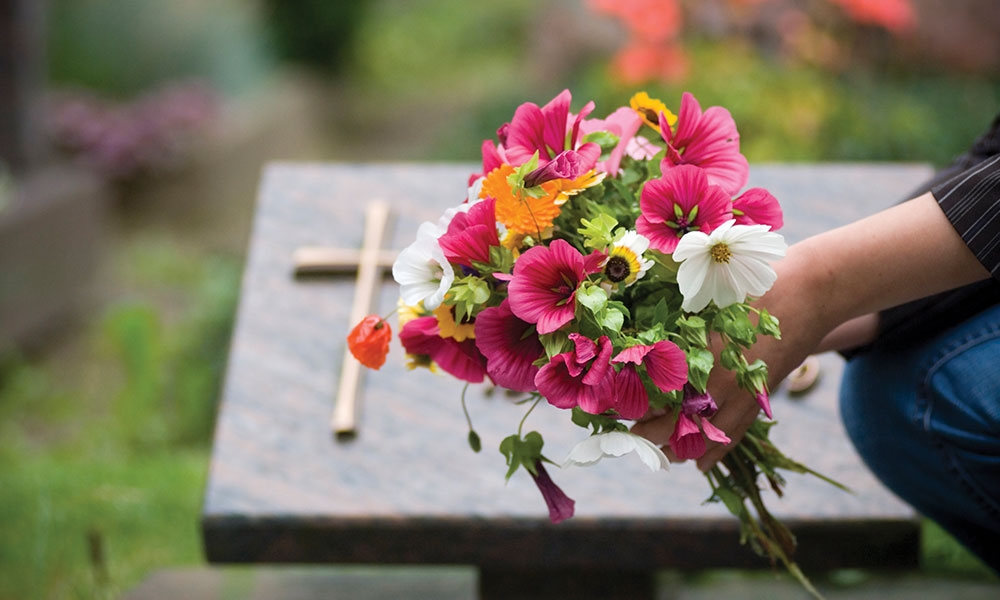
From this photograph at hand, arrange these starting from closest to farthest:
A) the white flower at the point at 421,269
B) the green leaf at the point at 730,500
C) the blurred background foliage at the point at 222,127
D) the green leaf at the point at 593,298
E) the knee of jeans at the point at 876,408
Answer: the green leaf at the point at 593,298 < the white flower at the point at 421,269 < the green leaf at the point at 730,500 < the knee of jeans at the point at 876,408 < the blurred background foliage at the point at 222,127

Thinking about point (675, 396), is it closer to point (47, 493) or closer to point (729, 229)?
point (729, 229)

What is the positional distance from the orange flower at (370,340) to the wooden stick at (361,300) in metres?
0.52

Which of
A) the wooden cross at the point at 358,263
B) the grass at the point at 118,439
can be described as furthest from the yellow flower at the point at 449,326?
the grass at the point at 118,439

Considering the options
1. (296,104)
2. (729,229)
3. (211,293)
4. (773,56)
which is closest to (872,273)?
(729,229)

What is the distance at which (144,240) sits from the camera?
462 centimetres

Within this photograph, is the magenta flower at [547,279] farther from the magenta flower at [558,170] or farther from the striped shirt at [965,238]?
the striped shirt at [965,238]

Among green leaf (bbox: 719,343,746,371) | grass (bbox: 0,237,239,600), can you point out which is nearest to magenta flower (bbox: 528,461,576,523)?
green leaf (bbox: 719,343,746,371)

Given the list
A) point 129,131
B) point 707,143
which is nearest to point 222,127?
point 129,131

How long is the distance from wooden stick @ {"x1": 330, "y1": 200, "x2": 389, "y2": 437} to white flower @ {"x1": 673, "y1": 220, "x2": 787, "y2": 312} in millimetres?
776

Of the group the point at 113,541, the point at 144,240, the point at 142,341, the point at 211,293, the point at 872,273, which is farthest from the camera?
the point at 144,240

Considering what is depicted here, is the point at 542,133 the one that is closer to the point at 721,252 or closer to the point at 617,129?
the point at 617,129

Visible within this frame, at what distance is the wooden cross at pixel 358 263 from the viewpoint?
5.23 ft

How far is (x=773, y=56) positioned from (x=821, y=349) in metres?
3.19

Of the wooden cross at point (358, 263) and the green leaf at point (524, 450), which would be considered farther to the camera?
the wooden cross at point (358, 263)
